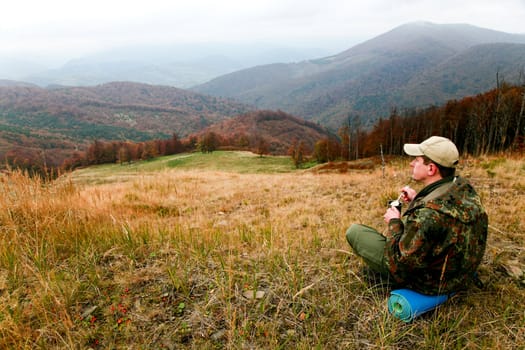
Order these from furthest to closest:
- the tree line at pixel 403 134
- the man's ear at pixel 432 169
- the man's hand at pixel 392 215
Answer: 1. the tree line at pixel 403 134
2. the man's hand at pixel 392 215
3. the man's ear at pixel 432 169

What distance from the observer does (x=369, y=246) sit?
10.6ft

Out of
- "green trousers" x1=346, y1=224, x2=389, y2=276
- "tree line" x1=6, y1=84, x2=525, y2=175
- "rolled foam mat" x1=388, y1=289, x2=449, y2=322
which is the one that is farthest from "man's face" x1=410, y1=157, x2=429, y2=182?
"tree line" x1=6, y1=84, x2=525, y2=175

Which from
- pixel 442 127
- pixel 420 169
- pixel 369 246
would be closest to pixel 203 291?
pixel 369 246

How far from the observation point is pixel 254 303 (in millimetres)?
2820

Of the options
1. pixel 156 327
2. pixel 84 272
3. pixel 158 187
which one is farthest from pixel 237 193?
pixel 156 327

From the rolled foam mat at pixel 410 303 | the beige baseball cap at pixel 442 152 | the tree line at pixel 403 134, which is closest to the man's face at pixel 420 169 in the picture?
the beige baseball cap at pixel 442 152

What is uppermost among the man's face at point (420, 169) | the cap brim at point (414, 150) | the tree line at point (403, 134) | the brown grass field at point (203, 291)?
the cap brim at point (414, 150)

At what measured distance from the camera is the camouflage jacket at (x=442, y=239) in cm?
244

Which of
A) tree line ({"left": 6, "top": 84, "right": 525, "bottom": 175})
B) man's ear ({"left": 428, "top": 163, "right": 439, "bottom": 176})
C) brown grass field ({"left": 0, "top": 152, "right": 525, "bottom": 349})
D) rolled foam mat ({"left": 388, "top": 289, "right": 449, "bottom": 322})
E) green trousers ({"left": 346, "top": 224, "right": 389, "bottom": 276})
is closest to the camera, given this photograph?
brown grass field ({"left": 0, "top": 152, "right": 525, "bottom": 349})

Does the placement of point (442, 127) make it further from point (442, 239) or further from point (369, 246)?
point (442, 239)

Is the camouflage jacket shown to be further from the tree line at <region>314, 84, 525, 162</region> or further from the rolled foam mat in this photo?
the tree line at <region>314, 84, 525, 162</region>

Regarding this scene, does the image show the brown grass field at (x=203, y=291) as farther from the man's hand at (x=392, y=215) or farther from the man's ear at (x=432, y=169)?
the man's ear at (x=432, y=169)

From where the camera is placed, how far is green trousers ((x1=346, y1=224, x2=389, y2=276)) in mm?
3094

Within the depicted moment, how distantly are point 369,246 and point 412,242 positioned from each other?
74 centimetres
